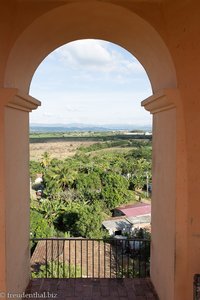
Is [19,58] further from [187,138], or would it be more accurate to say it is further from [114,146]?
[114,146]

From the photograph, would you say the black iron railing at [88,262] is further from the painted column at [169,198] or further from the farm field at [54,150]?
the farm field at [54,150]

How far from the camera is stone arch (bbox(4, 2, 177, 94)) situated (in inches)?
158

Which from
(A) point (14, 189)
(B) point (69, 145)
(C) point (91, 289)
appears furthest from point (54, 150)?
(A) point (14, 189)

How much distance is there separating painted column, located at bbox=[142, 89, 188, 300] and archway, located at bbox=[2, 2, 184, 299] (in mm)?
13

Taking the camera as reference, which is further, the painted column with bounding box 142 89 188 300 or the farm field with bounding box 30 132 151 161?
the farm field with bounding box 30 132 151 161

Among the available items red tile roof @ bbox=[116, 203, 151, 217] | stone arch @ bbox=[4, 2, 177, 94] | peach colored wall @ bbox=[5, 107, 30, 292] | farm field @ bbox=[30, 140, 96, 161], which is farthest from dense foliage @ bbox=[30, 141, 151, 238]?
farm field @ bbox=[30, 140, 96, 161]

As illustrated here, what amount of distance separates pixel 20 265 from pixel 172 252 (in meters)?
2.22

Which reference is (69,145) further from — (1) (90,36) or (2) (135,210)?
(1) (90,36)

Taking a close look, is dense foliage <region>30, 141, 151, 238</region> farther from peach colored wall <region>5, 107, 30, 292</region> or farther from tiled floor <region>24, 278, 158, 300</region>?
peach colored wall <region>5, 107, 30, 292</region>

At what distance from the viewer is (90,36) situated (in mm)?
4957

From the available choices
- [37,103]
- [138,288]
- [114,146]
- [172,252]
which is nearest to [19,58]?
[37,103]

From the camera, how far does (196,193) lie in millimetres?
3885

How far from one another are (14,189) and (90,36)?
2.58 m

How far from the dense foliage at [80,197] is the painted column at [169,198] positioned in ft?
58.4
